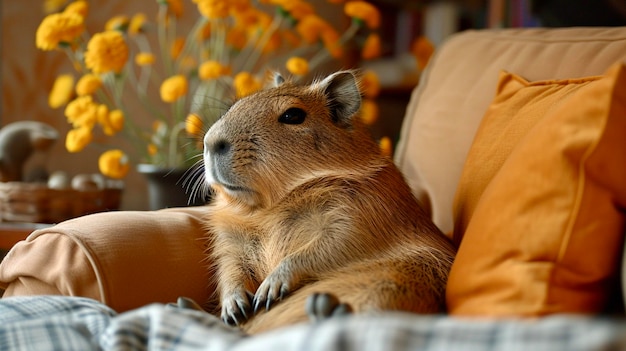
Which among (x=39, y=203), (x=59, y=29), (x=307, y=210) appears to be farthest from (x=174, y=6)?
(x=307, y=210)

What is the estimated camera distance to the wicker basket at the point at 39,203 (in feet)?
6.21

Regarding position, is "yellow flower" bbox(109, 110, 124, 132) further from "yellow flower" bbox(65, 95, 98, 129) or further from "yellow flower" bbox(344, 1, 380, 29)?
"yellow flower" bbox(344, 1, 380, 29)

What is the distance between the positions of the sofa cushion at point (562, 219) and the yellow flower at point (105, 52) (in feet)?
4.12

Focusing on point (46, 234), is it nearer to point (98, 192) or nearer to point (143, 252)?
point (143, 252)

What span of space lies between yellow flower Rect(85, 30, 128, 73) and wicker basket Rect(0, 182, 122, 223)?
38 cm

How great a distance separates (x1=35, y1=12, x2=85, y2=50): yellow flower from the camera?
1.85m

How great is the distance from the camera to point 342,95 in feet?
4.70

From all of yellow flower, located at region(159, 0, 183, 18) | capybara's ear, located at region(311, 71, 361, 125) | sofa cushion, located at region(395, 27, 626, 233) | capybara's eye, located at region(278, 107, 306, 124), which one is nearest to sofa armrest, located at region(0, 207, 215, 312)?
capybara's eye, located at region(278, 107, 306, 124)

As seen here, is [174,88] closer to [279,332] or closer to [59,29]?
[59,29]

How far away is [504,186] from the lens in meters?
1.04

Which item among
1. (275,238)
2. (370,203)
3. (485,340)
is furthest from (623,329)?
(275,238)

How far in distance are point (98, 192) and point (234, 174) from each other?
0.83 meters

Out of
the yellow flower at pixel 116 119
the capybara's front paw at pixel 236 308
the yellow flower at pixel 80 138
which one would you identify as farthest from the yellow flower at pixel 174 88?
the capybara's front paw at pixel 236 308

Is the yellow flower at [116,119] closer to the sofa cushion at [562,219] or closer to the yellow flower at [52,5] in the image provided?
the yellow flower at [52,5]
